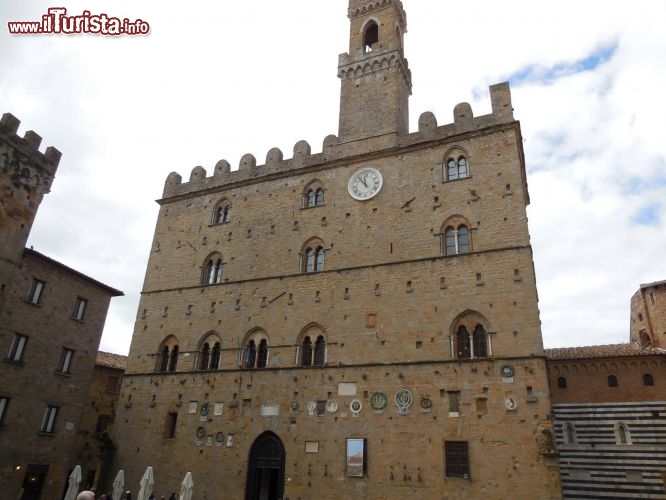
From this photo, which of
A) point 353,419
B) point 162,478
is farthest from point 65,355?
point 353,419

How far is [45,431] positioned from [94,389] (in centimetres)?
690

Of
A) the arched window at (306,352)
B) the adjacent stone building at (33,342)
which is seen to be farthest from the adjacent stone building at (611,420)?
the adjacent stone building at (33,342)

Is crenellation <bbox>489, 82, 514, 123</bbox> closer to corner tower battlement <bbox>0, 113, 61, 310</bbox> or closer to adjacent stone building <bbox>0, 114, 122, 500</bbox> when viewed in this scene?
adjacent stone building <bbox>0, 114, 122, 500</bbox>

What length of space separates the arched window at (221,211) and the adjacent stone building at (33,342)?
6257 millimetres

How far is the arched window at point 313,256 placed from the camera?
64.3 ft

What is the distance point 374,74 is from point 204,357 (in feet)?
47.5

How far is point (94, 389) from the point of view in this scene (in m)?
25.6

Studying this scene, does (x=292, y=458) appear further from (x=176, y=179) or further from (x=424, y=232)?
(x=176, y=179)

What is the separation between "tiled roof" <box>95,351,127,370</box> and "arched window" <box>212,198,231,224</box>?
9.86m

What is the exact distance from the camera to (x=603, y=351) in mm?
22703

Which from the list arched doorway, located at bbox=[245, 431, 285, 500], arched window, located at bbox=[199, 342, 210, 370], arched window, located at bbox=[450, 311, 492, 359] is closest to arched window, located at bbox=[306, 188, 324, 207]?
arched window, located at bbox=[199, 342, 210, 370]

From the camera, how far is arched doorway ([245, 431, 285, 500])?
1678cm

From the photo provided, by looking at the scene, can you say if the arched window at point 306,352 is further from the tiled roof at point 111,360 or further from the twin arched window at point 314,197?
the tiled roof at point 111,360

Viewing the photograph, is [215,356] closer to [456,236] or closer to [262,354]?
[262,354]
